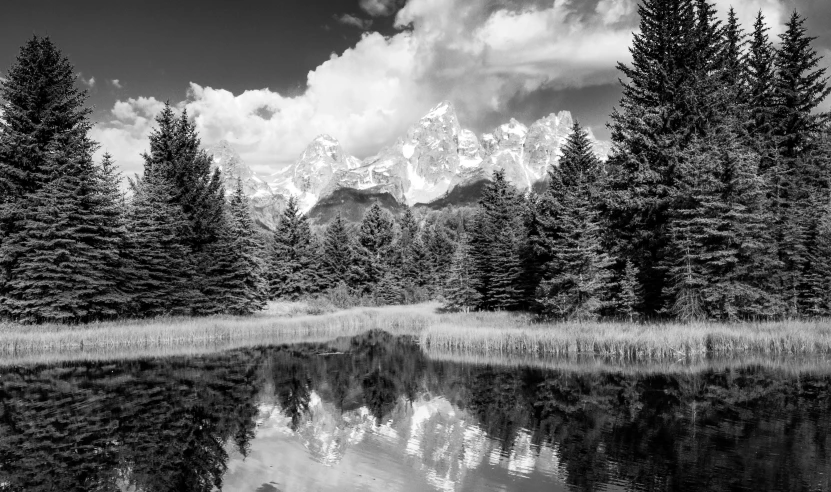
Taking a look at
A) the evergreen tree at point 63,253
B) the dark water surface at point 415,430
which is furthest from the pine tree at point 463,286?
the evergreen tree at point 63,253

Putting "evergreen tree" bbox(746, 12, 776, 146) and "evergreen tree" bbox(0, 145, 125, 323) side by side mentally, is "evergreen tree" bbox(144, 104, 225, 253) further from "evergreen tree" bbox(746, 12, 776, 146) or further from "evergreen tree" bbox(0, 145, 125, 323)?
"evergreen tree" bbox(746, 12, 776, 146)

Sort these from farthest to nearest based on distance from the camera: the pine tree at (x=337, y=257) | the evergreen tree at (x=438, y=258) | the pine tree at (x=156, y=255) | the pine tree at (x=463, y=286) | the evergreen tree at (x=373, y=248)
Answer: the evergreen tree at (x=438, y=258) → the evergreen tree at (x=373, y=248) → the pine tree at (x=337, y=257) → the pine tree at (x=463, y=286) → the pine tree at (x=156, y=255)

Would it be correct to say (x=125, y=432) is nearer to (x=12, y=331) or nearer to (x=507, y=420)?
(x=507, y=420)

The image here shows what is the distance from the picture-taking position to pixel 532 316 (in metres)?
37.0

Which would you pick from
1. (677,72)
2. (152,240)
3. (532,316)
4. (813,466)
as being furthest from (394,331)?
(813,466)

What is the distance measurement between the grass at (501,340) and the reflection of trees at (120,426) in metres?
5.81

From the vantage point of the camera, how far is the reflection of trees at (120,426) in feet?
31.6

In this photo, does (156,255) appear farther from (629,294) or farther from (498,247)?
(629,294)

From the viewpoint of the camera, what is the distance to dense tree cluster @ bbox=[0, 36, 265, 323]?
97.6ft

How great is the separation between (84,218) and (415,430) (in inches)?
1101

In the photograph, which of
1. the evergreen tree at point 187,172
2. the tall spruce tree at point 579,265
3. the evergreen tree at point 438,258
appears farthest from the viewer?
the evergreen tree at point 438,258

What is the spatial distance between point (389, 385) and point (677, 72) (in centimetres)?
2641

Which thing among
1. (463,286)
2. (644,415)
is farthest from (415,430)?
(463,286)

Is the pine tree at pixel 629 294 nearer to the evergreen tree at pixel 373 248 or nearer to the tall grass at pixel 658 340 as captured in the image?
the tall grass at pixel 658 340
